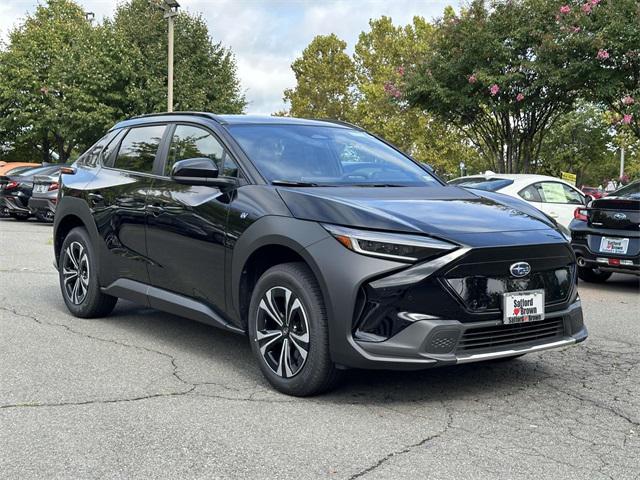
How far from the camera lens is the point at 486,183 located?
1159 cm

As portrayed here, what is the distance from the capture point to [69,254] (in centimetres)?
664

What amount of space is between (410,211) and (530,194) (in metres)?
7.96

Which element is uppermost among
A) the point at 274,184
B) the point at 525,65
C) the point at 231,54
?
the point at 231,54

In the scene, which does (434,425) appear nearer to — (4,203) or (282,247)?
(282,247)

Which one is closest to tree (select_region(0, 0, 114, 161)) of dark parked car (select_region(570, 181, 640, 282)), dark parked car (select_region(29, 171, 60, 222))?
dark parked car (select_region(29, 171, 60, 222))

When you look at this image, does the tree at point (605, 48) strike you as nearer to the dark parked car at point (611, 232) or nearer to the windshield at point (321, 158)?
the dark parked car at point (611, 232)

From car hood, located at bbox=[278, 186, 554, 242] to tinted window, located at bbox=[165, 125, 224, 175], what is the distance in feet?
2.81

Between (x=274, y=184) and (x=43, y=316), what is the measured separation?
10.2 feet

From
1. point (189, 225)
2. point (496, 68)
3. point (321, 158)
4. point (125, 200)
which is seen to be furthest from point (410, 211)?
point (496, 68)

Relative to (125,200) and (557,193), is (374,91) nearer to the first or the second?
(557,193)

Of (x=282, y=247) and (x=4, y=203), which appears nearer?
(x=282, y=247)

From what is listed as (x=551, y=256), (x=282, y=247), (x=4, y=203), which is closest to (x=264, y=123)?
(x=282, y=247)

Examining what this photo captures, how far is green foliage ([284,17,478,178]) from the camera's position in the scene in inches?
1626

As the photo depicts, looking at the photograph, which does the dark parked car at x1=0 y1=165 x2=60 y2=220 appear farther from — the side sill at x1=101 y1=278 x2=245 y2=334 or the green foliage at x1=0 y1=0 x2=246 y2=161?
the side sill at x1=101 y1=278 x2=245 y2=334
